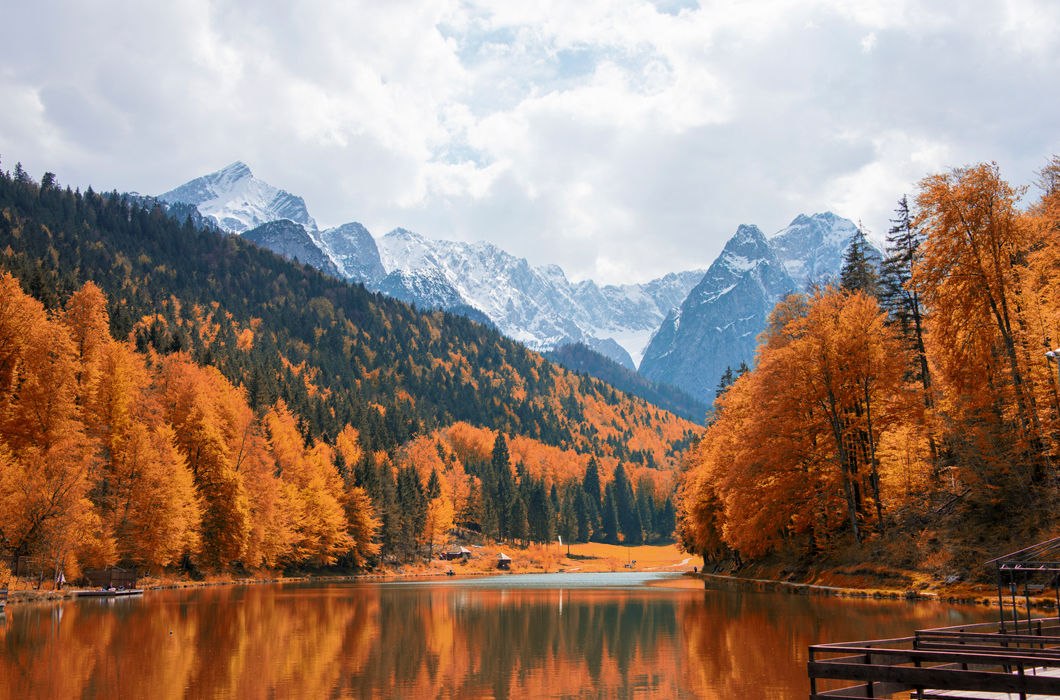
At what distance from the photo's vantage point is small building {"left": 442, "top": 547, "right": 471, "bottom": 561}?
137 m

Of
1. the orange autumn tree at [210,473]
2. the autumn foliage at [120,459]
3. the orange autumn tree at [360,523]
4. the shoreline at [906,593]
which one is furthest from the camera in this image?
the orange autumn tree at [360,523]

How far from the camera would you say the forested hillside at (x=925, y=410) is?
37.4 metres

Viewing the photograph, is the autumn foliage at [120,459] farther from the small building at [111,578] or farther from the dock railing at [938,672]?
the dock railing at [938,672]

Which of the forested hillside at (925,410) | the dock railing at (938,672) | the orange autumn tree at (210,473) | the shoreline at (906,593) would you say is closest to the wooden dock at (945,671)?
the dock railing at (938,672)

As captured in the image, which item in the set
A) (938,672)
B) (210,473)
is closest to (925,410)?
(938,672)

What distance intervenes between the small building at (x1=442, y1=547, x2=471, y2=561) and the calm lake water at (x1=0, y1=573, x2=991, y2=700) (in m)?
93.8

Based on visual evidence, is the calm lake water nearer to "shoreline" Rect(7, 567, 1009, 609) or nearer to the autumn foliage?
"shoreline" Rect(7, 567, 1009, 609)

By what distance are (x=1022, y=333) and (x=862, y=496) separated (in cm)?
1951

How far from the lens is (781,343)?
194 feet

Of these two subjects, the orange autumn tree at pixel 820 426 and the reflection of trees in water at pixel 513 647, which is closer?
the reflection of trees in water at pixel 513 647

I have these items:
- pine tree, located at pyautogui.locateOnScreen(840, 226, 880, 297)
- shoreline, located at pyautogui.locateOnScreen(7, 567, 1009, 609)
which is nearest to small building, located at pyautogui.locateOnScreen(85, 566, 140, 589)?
shoreline, located at pyautogui.locateOnScreen(7, 567, 1009, 609)

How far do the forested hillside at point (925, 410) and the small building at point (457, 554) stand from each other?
262 ft

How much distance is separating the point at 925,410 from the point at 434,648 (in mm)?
33413

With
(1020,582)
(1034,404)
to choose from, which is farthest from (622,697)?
(1034,404)
